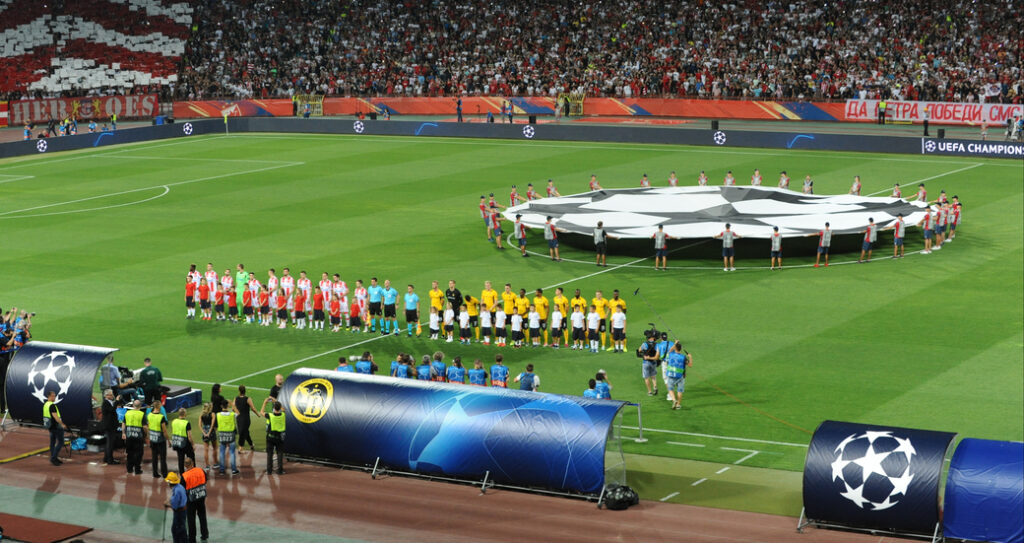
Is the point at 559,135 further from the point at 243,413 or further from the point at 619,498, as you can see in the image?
the point at 619,498

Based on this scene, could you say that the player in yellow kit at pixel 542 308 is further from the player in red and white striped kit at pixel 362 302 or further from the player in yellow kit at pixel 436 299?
the player in red and white striped kit at pixel 362 302

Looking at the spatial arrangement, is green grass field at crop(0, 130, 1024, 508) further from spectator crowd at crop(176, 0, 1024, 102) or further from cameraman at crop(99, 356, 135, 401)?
spectator crowd at crop(176, 0, 1024, 102)

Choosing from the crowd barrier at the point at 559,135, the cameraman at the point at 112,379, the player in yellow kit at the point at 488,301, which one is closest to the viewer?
the cameraman at the point at 112,379

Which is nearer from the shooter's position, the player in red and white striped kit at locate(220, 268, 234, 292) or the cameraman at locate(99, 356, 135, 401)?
the cameraman at locate(99, 356, 135, 401)

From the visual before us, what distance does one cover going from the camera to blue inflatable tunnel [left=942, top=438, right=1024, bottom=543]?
19.0m

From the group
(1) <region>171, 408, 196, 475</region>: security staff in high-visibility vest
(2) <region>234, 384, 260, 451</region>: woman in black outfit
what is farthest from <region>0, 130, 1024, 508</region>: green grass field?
(1) <region>171, 408, 196, 475</region>: security staff in high-visibility vest

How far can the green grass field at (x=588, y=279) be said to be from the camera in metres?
28.2

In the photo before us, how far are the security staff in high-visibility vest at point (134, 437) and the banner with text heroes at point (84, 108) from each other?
68.1 meters

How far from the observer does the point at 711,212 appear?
4509 centimetres

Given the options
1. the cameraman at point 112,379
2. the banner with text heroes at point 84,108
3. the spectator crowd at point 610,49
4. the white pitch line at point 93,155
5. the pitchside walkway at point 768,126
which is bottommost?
the cameraman at point 112,379

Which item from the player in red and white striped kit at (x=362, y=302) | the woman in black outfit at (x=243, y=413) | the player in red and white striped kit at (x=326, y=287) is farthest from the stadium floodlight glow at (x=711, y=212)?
the woman in black outfit at (x=243, y=413)

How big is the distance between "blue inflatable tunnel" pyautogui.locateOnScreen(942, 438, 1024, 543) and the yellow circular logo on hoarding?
38.4ft

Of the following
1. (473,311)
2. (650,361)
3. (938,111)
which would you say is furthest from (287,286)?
(938,111)

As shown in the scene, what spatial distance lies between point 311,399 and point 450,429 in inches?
124
